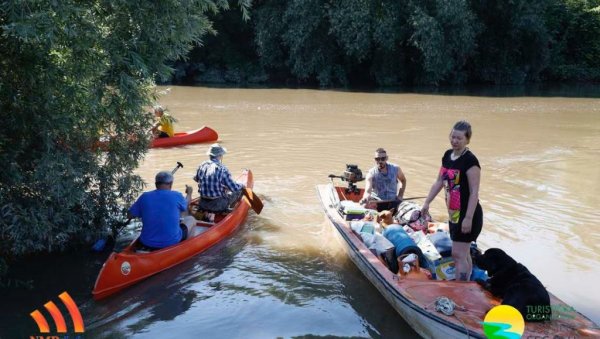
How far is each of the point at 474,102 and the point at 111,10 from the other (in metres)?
19.6

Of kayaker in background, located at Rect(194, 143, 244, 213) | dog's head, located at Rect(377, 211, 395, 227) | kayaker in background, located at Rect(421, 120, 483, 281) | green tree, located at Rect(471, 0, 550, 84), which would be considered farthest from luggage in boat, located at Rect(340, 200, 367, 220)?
green tree, located at Rect(471, 0, 550, 84)

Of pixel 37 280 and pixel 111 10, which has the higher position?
pixel 111 10

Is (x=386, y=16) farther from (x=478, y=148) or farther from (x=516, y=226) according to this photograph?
(x=516, y=226)

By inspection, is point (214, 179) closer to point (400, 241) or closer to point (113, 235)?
point (113, 235)

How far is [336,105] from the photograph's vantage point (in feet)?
70.4

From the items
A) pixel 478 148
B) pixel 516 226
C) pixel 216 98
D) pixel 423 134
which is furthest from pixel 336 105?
pixel 516 226

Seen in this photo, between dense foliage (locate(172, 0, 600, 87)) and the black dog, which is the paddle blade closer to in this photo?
the black dog

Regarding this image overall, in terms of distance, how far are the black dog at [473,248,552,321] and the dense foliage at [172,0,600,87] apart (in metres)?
21.7

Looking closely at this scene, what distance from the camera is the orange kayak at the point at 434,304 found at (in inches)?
168

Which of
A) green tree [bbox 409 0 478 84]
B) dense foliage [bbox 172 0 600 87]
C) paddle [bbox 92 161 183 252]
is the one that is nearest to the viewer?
paddle [bbox 92 161 183 252]

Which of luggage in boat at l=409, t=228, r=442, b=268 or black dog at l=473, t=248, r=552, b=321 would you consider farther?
luggage in boat at l=409, t=228, r=442, b=268

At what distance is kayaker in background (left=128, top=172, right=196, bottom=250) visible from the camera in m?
5.97

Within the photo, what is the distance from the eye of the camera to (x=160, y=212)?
600cm

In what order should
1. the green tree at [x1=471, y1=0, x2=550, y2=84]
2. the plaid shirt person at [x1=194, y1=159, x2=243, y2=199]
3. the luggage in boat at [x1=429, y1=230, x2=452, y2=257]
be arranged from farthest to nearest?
1. the green tree at [x1=471, y1=0, x2=550, y2=84]
2. the plaid shirt person at [x1=194, y1=159, x2=243, y2=199]
3. the luggage in boat at [x1=429, y1=230, x2=452, y2=257]
